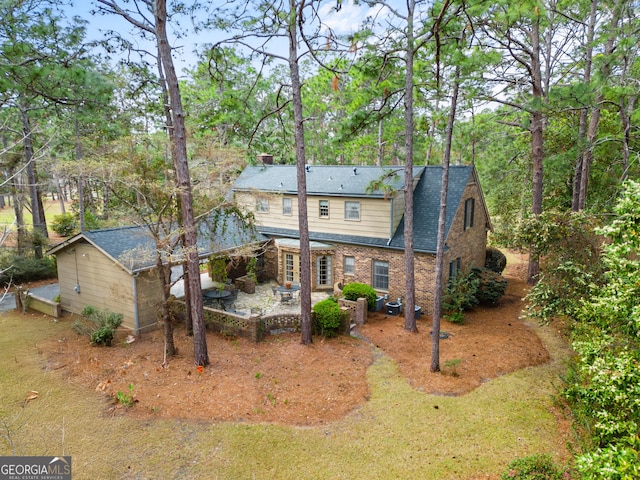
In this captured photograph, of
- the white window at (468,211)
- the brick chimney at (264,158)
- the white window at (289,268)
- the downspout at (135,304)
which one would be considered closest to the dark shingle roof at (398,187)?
the white window at (289,268)

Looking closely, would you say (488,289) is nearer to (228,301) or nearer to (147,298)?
(228,301)

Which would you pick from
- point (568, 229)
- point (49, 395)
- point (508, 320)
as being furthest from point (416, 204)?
point (49, 395)

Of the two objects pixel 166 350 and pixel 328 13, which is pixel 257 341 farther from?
pixel 328 13

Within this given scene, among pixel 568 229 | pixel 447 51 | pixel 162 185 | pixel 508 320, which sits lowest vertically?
pixel 508 320

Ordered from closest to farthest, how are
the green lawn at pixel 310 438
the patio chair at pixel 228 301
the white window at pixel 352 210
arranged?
the green lawn at pixel 310 438 < the patio chair at pixel 228 301 < the white window at pixel 352 210

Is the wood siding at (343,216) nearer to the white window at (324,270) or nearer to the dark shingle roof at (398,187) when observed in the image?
the dark shingle roof at (398,187)

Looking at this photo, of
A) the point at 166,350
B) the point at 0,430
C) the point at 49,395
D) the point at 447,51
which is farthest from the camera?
the point at 166,350
